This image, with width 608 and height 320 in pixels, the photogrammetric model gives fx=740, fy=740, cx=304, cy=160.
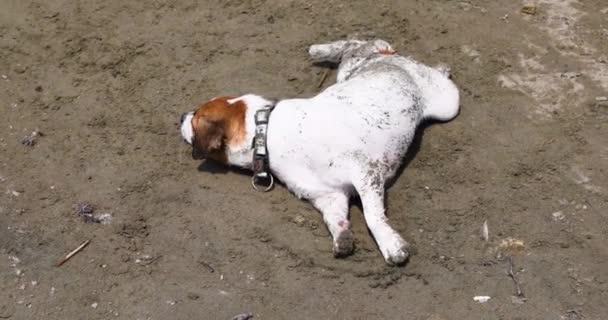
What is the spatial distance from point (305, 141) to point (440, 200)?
1.03 meters

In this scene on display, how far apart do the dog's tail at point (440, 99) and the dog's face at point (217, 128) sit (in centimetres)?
145

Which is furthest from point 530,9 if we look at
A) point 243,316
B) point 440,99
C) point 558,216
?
point 243,316

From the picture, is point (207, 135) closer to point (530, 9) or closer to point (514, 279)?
point (514, 279)

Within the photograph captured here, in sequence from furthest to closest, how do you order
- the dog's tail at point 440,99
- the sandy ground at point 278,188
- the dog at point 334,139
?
the dog's tail at point 440,99
the dog at point 334,139
the sandy ground at point 278,188

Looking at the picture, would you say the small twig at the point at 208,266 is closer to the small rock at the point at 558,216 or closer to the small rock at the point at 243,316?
the small rock at the point at 243,316

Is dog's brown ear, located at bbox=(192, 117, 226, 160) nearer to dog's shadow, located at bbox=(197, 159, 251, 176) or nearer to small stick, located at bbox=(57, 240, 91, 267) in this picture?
dog's shadow, located at bbox=(197, 159, 251, 176)

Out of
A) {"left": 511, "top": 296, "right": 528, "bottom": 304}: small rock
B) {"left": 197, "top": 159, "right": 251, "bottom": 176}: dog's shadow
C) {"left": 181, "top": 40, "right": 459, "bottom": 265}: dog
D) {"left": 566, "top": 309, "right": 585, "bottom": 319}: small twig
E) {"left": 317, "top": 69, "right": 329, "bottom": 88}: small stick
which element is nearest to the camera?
{"left": 566, "top": 309, "right": 585, "bottom": 319}: small twig

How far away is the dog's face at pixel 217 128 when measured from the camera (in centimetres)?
526

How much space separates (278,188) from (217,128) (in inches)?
24.4

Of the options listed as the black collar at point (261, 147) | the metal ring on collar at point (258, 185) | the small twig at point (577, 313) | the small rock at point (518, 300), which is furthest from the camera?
the metal ring on collar at point (258, 185)

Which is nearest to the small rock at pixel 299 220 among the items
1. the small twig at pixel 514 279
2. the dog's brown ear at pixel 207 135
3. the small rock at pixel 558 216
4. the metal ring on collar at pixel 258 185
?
the metal ring on collar at pixel 258 185

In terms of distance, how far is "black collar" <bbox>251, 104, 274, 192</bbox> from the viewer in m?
5.18

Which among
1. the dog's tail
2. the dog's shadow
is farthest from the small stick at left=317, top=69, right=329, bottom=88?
the dog's shadow

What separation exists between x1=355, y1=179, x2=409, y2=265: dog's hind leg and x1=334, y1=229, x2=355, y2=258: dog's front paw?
177 mm
